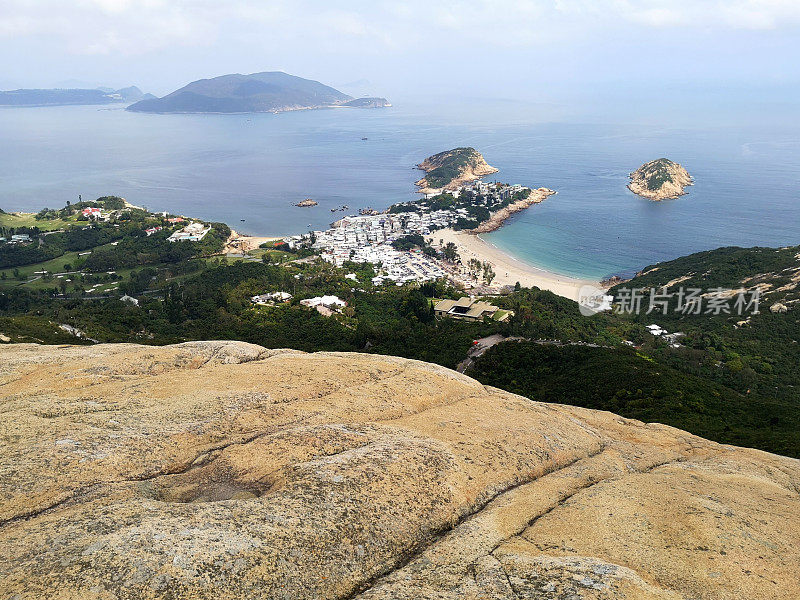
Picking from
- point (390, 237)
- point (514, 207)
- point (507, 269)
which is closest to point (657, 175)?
point (514, 207)

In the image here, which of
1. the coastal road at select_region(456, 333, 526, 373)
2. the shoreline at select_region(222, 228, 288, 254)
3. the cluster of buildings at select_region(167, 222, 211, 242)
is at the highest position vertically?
the cluster of buildings at select_region(167, 222, 211, 242)

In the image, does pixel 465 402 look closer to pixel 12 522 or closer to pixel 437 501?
pixel 437 501

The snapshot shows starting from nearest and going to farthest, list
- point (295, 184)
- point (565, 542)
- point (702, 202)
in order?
point (565, 542)
point (702, 202)
point (295, 184)

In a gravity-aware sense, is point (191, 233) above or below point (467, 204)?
below

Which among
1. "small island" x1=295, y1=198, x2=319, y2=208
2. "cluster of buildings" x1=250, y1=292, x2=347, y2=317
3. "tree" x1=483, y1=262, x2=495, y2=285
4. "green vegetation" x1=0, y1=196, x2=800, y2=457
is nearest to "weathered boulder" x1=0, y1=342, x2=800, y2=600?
"green vegetation" x1=0, y1=196, x2=800, y2=457

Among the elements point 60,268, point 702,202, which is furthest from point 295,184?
point 702,202

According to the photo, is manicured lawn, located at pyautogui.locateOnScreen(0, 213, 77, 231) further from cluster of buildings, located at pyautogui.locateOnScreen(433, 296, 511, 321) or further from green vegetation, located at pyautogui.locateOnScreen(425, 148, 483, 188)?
green vegetation, located at pyautogui.locateOnScreen(425, 148, 483, 188)

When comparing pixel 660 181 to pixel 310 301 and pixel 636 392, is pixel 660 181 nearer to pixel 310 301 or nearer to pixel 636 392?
pixel 310 301
